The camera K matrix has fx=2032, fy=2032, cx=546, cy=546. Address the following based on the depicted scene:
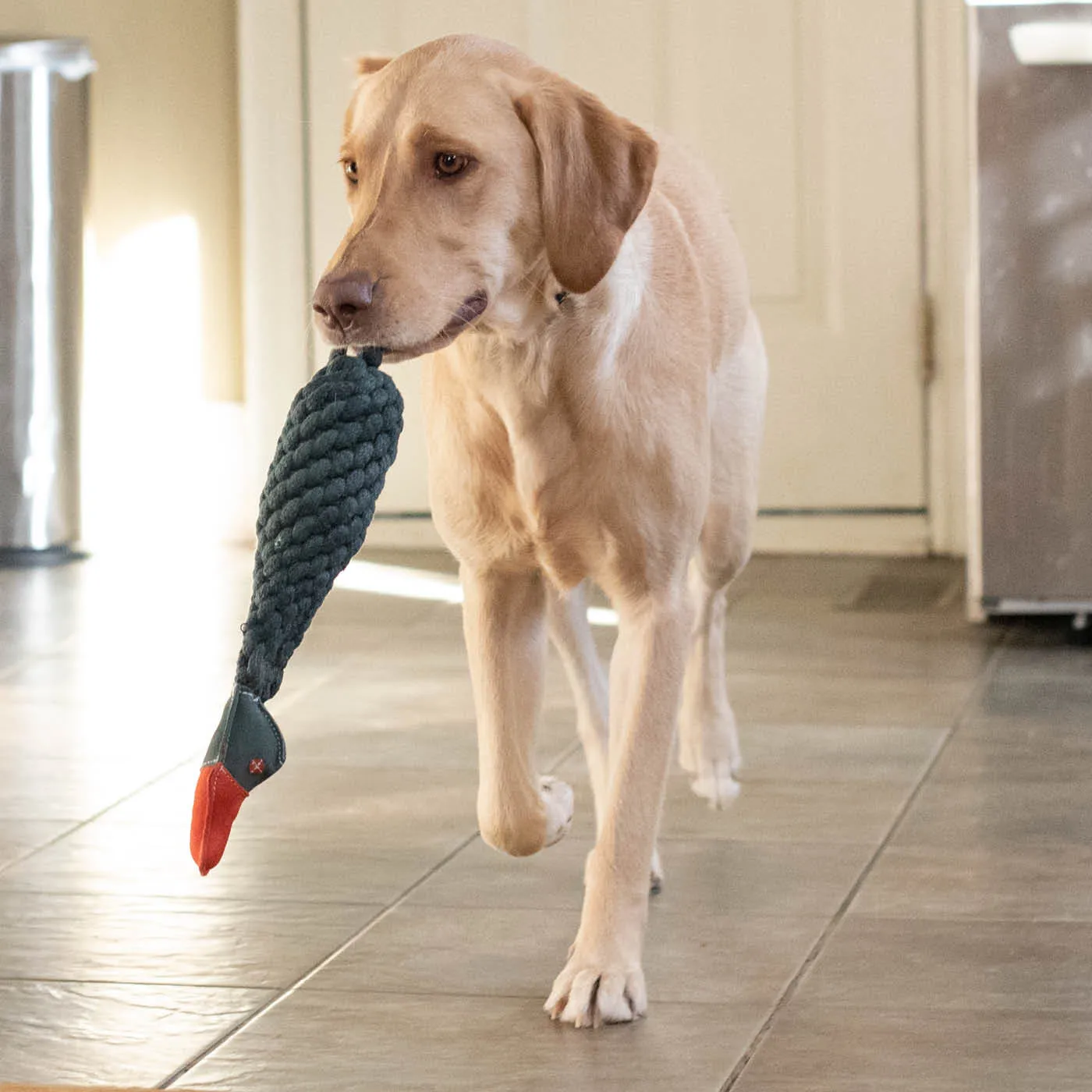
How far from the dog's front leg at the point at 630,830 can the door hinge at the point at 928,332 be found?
2.91 meters

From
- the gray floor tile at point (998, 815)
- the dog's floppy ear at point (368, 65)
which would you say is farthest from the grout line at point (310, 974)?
the dog's floppy ear at point (368, 65)

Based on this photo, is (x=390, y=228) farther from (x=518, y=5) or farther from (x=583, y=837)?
(x=518, y=5)

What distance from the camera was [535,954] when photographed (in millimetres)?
2111

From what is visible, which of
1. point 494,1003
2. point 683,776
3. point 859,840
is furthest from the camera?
point 683,776

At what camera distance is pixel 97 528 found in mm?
5297

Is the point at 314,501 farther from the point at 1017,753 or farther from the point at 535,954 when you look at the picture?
the point at 1017,753

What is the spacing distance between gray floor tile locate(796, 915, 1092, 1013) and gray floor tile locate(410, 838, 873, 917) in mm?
124

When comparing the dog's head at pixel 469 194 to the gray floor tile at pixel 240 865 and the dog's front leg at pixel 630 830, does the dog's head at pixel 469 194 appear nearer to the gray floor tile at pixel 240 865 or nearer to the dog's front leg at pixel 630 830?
the dog's front leg at pixel 630 830

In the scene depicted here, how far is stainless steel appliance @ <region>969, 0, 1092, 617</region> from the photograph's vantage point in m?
3.67

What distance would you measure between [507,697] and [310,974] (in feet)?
1.13

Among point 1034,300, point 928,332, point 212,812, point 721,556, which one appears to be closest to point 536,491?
point 212,812

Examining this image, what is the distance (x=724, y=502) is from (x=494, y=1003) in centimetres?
84

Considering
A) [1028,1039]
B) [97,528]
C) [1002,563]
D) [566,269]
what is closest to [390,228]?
[566,269]

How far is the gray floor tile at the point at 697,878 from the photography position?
2285 mm
